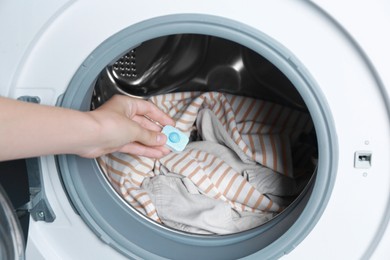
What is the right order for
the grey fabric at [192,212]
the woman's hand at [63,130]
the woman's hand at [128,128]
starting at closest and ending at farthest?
the woman's hand at [63,130], the woman's hand at [128,128], the grey fabric at [192,212]

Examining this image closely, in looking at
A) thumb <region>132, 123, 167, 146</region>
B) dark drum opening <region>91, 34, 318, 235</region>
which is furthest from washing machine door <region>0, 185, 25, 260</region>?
dark drum opening <region>91, 34, 318, 235</region>

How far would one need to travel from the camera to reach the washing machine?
841 millimetres

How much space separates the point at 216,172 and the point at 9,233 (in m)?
0.48

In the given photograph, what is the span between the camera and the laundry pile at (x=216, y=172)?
1.14 metres

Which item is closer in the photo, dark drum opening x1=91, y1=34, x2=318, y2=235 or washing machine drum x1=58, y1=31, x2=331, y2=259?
washing machine drum x1=58, y1=31, x2=331, y2=259

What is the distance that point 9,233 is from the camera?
0.82 m

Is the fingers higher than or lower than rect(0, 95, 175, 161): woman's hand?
higher

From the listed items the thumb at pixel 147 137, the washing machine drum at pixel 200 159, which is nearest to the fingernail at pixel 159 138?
the thumb at pixel 147 137

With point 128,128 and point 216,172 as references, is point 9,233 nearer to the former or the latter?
point 128,128

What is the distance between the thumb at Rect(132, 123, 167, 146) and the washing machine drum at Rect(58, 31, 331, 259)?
0.12 metres

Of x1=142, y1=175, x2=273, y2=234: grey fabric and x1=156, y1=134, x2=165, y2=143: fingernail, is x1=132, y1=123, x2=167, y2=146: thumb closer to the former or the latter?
x1=156, y1=134, x2=165, y2=143: fingernail

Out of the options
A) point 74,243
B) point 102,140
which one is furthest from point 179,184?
point 102,140

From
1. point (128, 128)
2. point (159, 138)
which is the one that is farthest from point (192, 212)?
point (128, 128)

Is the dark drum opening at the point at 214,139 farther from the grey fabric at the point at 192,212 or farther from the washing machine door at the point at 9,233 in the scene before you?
the washing machine door at the point at 9,233
